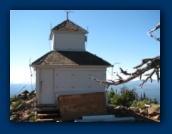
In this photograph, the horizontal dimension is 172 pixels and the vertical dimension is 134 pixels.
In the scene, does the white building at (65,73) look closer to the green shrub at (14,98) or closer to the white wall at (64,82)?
the white wall at (64,82)

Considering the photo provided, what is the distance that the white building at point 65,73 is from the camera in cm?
506

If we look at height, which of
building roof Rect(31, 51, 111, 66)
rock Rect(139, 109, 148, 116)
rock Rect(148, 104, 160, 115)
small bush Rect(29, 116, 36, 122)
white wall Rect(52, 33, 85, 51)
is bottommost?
small bush Rect(29, 116, 36, 122)

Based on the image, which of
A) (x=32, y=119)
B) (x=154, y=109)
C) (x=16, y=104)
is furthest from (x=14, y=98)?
Result: (x=154, y=109)

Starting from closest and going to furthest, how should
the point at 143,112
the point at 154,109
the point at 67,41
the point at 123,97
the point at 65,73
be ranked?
the point at 154,109 < the point at 143,112 < the point at 123,97 < the point at 65,73 < the point at 67,41

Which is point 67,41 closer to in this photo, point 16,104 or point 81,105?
point 81,105

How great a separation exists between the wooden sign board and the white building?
128 mm

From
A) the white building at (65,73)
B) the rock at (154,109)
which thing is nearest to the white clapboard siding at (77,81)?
the white building at (65,73)

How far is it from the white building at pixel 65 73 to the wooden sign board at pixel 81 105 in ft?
0.42

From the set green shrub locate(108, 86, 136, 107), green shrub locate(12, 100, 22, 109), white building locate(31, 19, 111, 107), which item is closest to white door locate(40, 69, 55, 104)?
white building locate(31, 19, 111, 107)

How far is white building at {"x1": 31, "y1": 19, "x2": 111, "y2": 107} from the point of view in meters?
5.06

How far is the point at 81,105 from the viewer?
480 cm

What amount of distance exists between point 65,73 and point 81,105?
79 centimetres

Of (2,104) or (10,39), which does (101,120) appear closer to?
(2,104)

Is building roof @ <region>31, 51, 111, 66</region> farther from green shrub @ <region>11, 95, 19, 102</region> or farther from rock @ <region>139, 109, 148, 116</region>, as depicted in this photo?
rock @ <region>139, 109, 148, 116</region>
